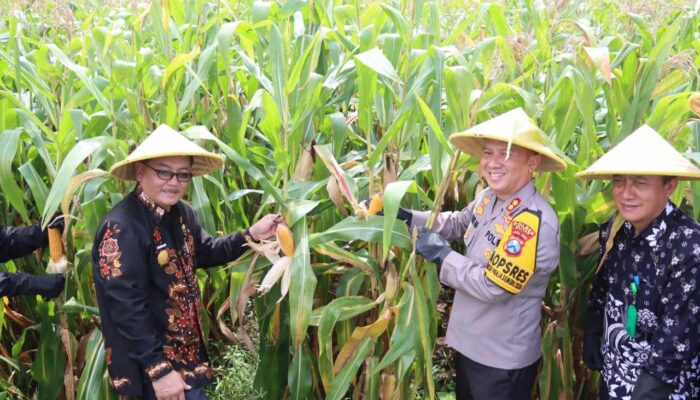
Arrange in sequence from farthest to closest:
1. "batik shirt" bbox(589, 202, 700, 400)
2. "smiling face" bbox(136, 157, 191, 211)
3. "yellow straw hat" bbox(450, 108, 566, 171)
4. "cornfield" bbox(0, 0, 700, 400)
A: "cornfield" bbox(0, 0, 700, 400), "smiling face" bbox(136, 157, 191, 211), "yellow straw hat" bbox(450, 108, 566, 171), "batik shirt" bbox(589, 202, 700, 400)

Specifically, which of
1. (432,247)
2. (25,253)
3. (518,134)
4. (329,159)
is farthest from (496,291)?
(25,253)

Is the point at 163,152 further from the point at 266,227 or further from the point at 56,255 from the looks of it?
the point at 56,255

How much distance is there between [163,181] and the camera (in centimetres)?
253

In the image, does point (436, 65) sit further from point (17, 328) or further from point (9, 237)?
point (17, 328)

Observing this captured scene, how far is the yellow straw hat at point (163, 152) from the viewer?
96.3 inches

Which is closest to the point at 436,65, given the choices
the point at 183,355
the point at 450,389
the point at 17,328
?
the point at 183,355

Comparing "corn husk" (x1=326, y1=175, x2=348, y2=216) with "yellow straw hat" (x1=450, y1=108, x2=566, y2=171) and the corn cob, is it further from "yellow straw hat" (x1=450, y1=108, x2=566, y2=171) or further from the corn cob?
the corn cob

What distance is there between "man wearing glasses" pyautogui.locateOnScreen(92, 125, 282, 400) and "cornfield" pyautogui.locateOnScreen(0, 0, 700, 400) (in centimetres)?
19

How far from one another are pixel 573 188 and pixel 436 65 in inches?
27.6

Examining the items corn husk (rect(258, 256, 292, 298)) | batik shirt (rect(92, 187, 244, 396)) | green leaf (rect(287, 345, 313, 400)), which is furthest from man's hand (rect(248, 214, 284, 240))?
green leaf (rect(287, 345, 313, 400))

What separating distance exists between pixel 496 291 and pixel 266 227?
0.93 m

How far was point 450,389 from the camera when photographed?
347 cm

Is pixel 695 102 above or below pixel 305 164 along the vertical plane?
above

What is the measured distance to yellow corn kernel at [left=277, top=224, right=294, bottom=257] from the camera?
2.65 m
